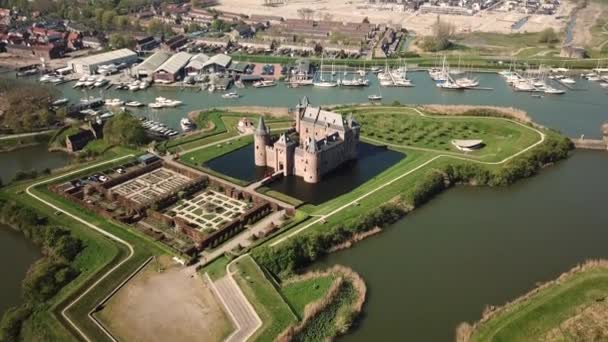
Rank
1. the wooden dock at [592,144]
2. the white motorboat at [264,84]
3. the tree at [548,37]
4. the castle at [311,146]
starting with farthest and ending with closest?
the tree at [548,37], the white motorboat at [264,84], the wooden dock at [592,144], the castle at [311,146]

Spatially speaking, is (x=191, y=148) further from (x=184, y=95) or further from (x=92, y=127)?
(x=184, y=95)

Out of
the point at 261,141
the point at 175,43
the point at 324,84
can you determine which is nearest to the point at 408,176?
the point at 261,141

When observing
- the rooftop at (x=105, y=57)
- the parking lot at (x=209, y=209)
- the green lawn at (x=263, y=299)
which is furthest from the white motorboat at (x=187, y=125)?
the rooftop at (x=105, y=57)

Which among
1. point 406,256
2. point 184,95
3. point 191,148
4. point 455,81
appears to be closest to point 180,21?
point 184,95

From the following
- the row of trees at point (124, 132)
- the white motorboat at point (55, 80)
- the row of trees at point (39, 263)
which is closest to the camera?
the row of trees at point (39, 263)

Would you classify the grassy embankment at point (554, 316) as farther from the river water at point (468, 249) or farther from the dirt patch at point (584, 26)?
the dirt patch at point (584, 26)

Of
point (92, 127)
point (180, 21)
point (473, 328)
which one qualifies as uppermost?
point (180, 21)
